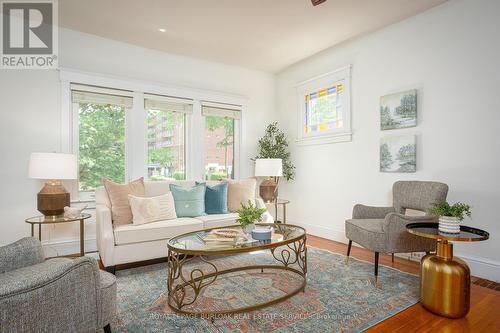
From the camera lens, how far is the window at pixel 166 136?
4.33 metres

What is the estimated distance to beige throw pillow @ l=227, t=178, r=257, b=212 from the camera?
3924 millimetres

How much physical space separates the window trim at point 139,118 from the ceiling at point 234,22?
59cm

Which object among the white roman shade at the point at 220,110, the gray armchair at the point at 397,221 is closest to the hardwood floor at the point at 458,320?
the gray armchair at the point at 397,221

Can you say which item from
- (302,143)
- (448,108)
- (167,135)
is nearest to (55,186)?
(167,135)

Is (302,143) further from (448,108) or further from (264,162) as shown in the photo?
(448,108)

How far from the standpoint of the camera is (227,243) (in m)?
2.27

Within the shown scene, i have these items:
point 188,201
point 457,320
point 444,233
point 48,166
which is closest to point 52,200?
point 48,166

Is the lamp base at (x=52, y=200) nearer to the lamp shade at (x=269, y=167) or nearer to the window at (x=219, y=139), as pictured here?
the window at (x=219, y=139)

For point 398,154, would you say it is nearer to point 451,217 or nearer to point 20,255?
point 451,217

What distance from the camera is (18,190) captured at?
11.2 ft

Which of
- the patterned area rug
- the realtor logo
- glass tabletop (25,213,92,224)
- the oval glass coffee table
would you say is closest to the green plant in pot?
the oval glass coffee table

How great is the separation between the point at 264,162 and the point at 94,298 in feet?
10.6

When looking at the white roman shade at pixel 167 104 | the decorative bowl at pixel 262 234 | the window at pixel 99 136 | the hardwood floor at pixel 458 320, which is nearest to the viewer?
the hardwood floor at pixel 458 320

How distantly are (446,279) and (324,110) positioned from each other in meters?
3.03
